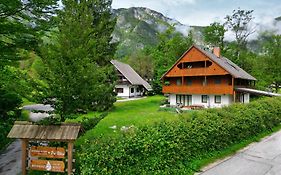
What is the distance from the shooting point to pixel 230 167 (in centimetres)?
1333

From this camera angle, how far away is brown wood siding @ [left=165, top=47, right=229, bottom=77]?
36209 millimetres

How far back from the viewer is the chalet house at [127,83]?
52691 millimetres

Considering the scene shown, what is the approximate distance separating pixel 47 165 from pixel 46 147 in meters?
0.72

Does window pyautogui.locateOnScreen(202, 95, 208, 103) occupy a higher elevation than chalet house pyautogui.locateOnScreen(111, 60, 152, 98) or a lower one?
lower

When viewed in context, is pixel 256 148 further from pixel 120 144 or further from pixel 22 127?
pixel 22 127

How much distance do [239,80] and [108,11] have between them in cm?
2197

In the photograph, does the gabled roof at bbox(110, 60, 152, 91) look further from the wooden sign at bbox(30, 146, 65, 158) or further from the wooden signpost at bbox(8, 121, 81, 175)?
the wooden sign at bbox(30, 146, 65, 158)

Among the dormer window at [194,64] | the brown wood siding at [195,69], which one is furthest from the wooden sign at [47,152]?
the dormer window at [194,64]

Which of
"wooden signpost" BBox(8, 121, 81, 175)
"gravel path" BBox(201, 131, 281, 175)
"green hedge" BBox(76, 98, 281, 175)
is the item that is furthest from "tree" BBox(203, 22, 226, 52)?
"wooden signpost" BBox(8, 121, 81, 175)

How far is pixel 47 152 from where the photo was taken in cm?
1106

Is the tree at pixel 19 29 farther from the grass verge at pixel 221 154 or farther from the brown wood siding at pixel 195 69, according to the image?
the brown wood siding at pixel 195 69

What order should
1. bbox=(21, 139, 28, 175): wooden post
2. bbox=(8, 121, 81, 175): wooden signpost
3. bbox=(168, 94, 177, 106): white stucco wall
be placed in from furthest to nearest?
bbox=(168, 94, 177, 106): white stucco wall
bbox=(21, 139, 28, 175): wooden post
bbox=(8, 121, 81, 175): wooden signpost

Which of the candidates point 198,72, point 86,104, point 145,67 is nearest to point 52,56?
point 86,104

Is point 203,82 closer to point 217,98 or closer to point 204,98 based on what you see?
point 204,98
